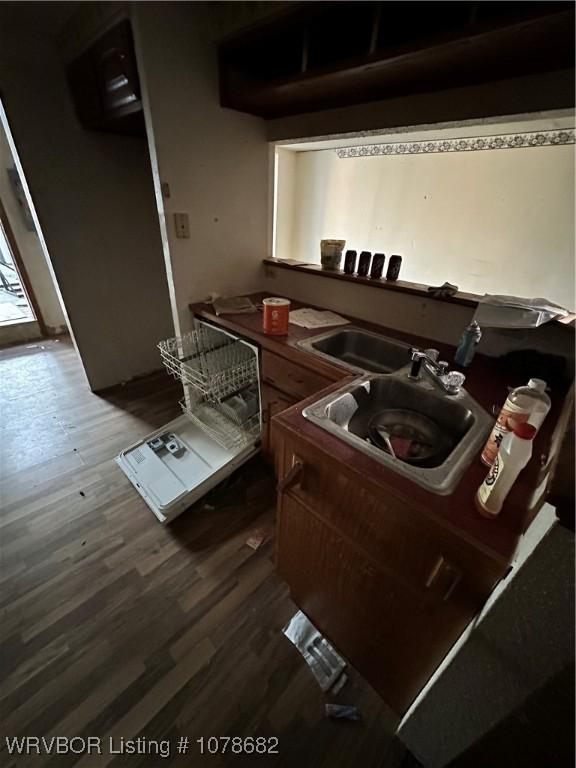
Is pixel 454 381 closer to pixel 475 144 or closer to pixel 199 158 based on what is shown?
pixel 475 144

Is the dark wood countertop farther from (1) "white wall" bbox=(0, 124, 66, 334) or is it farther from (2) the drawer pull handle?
→ (1) "white wall" bbox=(0, 124, 66, 334)

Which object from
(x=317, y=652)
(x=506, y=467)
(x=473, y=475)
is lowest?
(x=317, y=652)

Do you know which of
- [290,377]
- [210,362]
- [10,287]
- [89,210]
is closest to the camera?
[290,377]

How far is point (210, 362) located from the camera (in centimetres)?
182

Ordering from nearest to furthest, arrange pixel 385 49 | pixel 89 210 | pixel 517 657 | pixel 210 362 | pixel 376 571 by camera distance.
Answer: pixel 517 657, pixel 376 571, pixel 385 49, pixel 210 362, pixel 89 210

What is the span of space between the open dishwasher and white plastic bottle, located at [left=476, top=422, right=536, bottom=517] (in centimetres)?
111

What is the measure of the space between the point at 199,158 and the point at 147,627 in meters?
2.05

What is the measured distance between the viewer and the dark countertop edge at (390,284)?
1291 millimetres

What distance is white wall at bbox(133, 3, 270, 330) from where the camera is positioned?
125cm

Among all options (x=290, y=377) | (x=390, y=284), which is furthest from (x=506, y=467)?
(x=390, y=284)

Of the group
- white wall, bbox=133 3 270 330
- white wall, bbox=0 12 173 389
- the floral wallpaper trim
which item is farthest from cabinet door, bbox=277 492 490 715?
white wall, bbox=0 12 173 389

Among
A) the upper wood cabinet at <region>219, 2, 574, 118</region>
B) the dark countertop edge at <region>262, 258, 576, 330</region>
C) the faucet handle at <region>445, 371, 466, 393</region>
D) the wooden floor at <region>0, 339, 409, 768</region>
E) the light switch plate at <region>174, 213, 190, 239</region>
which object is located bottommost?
the wooden floor at <region>0, 339, 409, 768</region>

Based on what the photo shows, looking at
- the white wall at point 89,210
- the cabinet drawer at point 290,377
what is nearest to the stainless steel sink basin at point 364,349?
the cabinet drawer at point 290,377

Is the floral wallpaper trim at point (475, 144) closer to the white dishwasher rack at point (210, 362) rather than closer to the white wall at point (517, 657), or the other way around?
the white dishwasher rack at point (210, 362)
